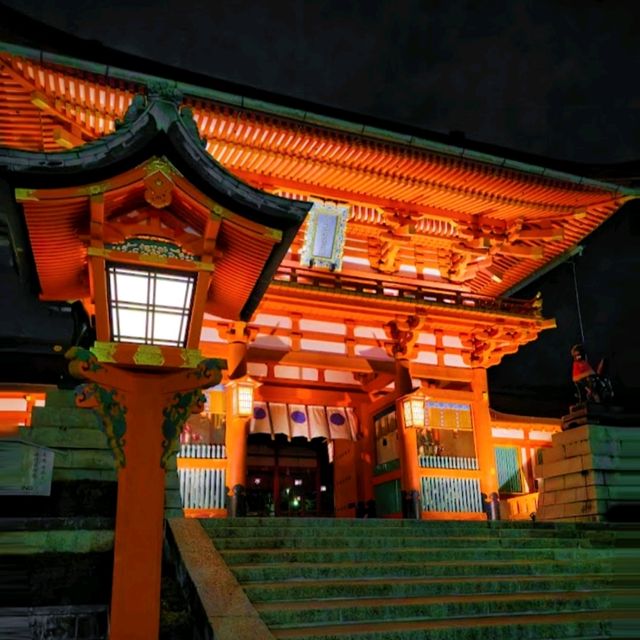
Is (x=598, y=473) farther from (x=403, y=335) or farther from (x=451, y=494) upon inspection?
(x=403, y=335)

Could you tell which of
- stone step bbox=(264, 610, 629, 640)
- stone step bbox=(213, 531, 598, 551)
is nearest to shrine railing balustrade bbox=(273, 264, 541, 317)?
stone step bbox=(213, 531, 598, 551)

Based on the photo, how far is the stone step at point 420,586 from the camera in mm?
6184

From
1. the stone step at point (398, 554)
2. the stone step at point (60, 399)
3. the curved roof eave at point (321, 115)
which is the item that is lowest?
the stone step at point (398, 554)

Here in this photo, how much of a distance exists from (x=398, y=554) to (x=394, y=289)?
27.5ft

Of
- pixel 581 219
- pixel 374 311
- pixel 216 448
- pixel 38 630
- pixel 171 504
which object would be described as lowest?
pixel 38 630

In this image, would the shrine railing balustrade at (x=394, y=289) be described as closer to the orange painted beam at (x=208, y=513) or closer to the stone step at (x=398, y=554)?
the orange painted beam at (x=208, y=513)

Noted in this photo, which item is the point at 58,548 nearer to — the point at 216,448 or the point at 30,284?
the point at 30,284

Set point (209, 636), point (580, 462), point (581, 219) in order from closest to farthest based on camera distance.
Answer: point (209, 636) < point (580, 462) < point (581, 219)

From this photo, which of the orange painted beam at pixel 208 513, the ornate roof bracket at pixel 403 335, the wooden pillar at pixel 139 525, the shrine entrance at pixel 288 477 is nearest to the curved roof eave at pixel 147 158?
the wooden pillar at pixel 139 525

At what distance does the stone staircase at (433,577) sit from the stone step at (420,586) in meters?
0.01

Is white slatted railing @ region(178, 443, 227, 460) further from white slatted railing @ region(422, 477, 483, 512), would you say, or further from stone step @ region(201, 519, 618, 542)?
stone step @ region(201, 519, 618, 542)

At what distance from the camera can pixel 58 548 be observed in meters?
6.43

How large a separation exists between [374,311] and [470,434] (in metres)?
3.94

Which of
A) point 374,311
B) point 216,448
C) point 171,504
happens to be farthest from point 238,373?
point 171,504
